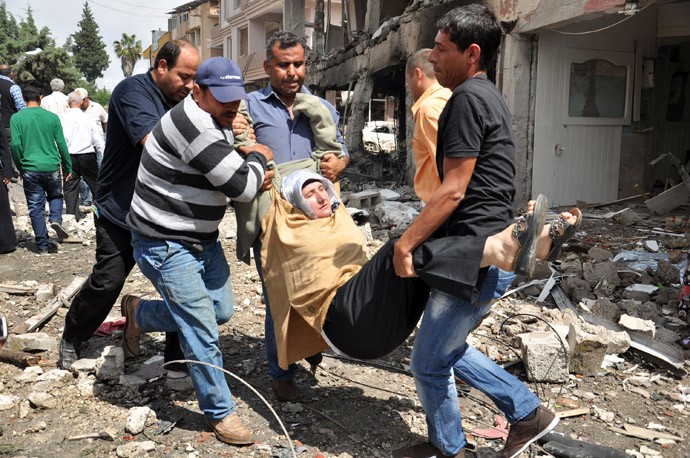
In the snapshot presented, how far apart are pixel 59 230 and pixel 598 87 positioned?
29.2 ft

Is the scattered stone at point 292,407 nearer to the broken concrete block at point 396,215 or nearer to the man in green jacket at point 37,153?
the broken concrete block at point 396,215

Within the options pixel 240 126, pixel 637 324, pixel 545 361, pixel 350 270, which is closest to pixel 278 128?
pixel 240 126

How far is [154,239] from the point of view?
9.68ft

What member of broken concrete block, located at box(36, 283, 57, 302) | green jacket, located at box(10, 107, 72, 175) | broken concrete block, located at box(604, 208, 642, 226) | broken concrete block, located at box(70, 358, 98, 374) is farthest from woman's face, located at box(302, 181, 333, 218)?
broken concrete block, located at box(604, 208, 642, 226)

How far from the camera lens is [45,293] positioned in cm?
550

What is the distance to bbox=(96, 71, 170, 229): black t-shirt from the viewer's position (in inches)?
130

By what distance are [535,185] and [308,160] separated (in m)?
6.70

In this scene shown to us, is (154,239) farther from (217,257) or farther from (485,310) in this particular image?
(485,310)

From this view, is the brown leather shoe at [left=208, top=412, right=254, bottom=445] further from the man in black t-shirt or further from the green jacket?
the green jacket

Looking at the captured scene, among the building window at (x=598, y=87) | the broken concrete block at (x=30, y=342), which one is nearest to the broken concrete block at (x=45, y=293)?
the broken concrete block at (x=30, y=342)

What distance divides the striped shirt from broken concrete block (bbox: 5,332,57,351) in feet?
5.95

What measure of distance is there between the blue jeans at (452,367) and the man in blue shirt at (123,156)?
1.92 m

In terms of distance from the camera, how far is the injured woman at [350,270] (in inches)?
88.0

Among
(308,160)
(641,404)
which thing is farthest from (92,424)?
(641,404)
